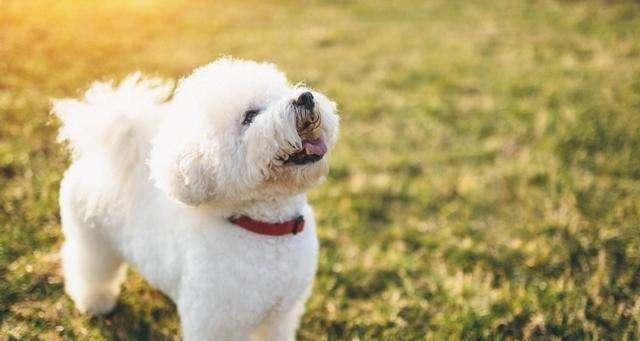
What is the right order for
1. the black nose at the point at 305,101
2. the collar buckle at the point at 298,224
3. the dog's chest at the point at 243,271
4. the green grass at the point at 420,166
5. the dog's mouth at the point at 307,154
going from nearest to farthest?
the black nose at the point at 305,101
the dog's mouth at the point at 307,154
the dog's chest at the point at 243,271
the collar buckle at the point at 298,224
the green grass at the point at 420,166

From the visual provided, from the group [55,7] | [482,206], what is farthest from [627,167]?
[55,7]

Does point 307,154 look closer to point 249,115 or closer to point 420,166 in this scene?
point 249,115

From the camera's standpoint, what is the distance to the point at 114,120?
2.50 meters

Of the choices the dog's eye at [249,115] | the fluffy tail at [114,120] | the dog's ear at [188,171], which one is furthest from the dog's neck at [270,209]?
the fluffy tail at [114,120]

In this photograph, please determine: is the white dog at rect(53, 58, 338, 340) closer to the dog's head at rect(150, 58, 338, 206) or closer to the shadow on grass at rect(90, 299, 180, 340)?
the dog's head at rect(150, 58, 338, 206)

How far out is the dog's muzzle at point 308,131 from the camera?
2166mm

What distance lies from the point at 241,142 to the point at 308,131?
0.91 feet

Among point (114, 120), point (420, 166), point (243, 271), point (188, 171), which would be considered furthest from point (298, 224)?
point (420, 166)

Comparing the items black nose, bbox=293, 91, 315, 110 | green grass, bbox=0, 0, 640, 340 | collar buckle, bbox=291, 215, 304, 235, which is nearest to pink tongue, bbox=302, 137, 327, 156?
black nose, bbox=293, 91, 315, 110

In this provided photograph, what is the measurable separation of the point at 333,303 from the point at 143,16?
23.1 feet

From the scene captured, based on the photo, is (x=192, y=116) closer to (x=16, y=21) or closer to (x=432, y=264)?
(x=432, y=264)

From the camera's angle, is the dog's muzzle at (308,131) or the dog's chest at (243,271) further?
the dog's chest at (243,271)

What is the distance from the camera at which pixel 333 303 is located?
3416 millimetres

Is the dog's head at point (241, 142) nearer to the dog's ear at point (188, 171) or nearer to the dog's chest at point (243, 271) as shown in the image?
the dog's ear at point (188, 171)
